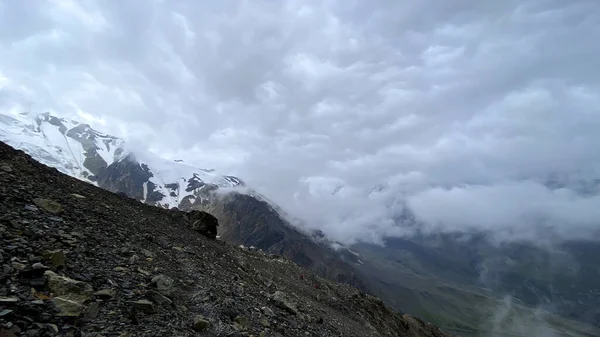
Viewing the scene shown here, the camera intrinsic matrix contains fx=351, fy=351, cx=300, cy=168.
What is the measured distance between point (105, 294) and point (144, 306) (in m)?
1.17

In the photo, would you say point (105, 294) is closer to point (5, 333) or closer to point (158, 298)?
point (158, 298)

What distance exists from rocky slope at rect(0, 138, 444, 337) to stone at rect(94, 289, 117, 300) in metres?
0.03

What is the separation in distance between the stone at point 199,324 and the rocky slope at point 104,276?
0.10ft

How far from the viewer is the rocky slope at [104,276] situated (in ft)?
29.5

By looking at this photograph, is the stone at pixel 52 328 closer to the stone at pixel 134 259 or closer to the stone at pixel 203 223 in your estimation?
the stone at pixel 134 259

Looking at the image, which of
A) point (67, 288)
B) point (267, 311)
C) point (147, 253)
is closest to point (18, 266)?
point (67, 288)

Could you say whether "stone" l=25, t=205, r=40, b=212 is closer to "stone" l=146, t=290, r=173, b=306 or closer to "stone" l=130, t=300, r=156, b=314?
"stone" l=146, t=290, r=173, b=306

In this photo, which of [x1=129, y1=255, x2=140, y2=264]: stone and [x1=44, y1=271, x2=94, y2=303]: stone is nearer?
[x1=44, y1=271, x2=94, y2=303]: stone

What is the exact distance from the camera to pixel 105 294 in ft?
34.1

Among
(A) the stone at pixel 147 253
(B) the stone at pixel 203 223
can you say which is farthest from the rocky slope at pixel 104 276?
(B) the stone at pixel 203 223

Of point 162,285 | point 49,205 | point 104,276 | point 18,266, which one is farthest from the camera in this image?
point 49,205

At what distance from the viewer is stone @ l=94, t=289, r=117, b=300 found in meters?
10.3

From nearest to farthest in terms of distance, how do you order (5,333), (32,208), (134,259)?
(5,333), (32,208), (134,259)

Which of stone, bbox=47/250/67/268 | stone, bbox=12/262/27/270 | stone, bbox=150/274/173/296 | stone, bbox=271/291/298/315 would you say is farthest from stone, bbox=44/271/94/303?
stone, bbox=271/291/298/315
